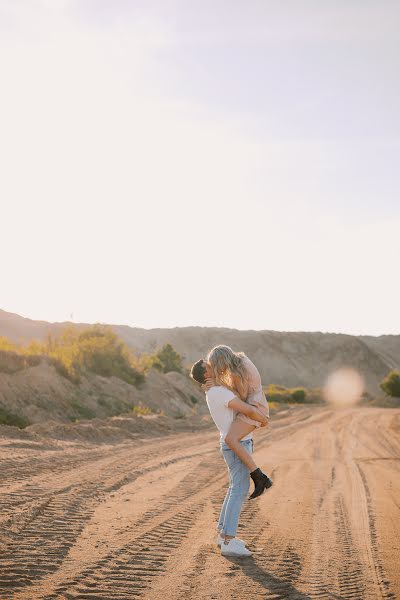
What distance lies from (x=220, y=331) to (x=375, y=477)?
135 m

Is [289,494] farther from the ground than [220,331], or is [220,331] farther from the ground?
[220,331]

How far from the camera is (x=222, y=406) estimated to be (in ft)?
24.1

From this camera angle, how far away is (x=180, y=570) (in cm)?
670

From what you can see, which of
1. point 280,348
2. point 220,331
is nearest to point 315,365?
point 280,348

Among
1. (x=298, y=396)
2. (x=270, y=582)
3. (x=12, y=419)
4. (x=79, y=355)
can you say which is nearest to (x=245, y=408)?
(x=270, y=582)

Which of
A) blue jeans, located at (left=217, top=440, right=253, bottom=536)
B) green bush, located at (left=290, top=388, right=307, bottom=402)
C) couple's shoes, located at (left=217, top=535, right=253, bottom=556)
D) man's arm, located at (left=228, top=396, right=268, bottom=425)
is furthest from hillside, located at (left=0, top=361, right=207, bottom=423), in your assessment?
green bush, located at (left=290, top=388, right=307, bottom=402)

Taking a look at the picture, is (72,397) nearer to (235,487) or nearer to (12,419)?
(12,419)

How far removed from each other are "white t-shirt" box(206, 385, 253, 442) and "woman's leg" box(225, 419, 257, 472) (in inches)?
2.9

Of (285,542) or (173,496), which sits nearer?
(285,542)

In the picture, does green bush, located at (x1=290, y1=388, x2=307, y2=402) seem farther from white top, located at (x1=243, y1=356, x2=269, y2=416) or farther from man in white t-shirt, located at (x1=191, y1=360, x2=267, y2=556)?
white top, located at (x1=243, y1=356, x2=269, y2=416)

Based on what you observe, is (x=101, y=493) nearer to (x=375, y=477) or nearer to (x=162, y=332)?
(x=375, y=477)

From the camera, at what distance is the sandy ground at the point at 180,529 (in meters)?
6.23

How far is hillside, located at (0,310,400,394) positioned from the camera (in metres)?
127

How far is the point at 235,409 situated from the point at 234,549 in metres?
1.38
